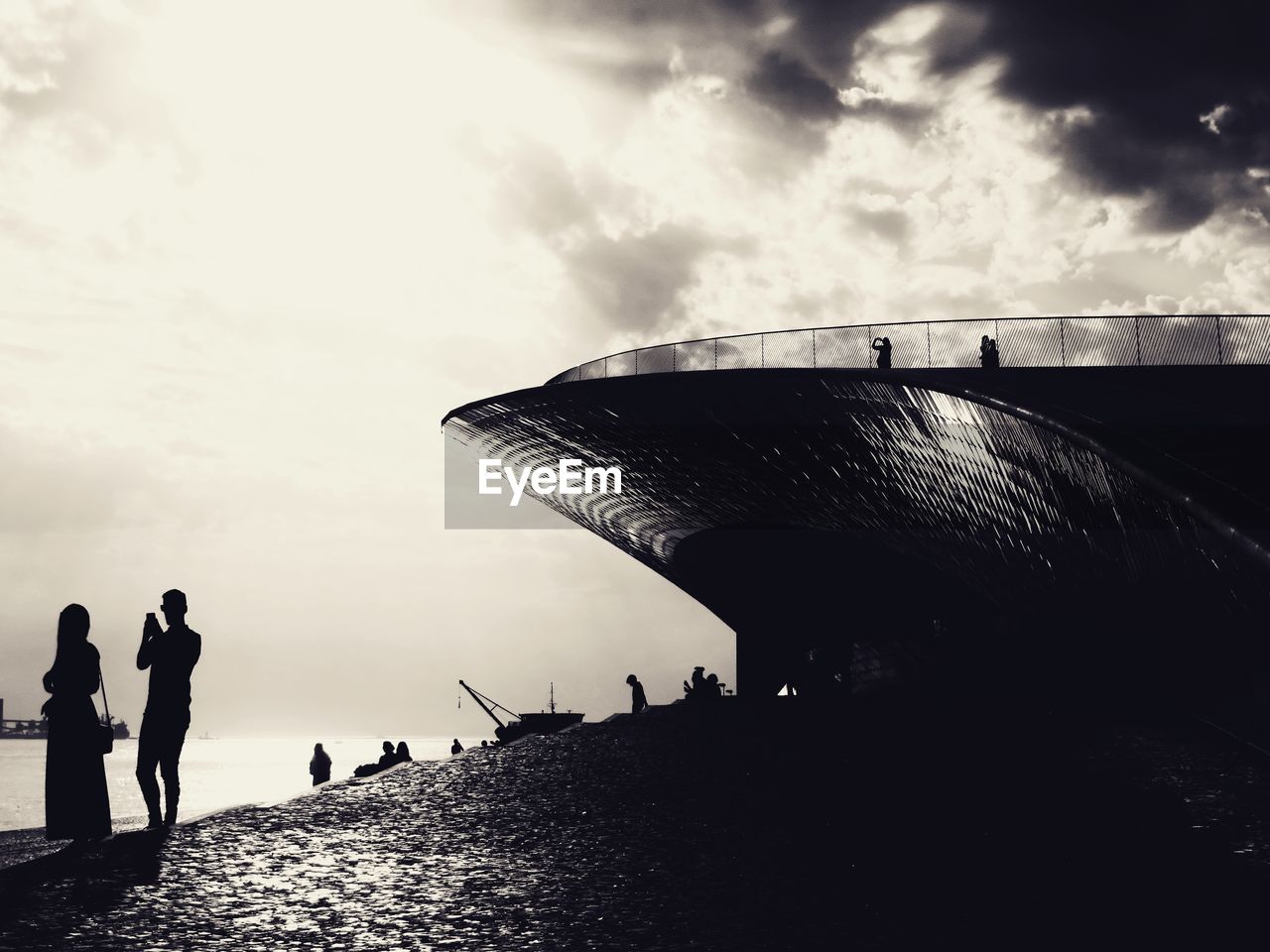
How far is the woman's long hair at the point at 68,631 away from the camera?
25.5 ft

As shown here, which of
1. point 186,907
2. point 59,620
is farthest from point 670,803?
point 59,620

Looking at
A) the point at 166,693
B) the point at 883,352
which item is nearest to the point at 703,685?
the point at 883,352

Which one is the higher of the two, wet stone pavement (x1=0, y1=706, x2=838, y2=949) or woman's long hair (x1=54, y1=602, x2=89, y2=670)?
woman's long hair (x1=54, y1=602, x2=89, y2=670)

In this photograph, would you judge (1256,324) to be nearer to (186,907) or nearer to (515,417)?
(515,417)

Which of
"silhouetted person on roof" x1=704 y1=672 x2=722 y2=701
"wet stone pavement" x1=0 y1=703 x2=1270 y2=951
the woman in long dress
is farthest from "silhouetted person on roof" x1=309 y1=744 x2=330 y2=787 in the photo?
"silhouetted person on roof" x1=704 y1=672 x2=722 y2=701

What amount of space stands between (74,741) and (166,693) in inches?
25.8

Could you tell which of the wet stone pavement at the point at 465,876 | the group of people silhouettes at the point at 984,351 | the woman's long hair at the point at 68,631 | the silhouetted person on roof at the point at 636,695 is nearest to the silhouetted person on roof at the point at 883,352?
the group of people silhouettes at the point at 984,351

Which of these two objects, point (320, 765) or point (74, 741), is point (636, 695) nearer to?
point (320, 765)

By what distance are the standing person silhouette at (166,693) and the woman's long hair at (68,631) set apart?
0.45 m

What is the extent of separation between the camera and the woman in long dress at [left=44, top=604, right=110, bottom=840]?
748cm

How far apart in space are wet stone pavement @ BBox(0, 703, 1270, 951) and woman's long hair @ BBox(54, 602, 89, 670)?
1410 mm

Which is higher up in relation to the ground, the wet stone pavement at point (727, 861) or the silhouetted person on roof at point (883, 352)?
the silhouetted person on roof at point (883, 352)

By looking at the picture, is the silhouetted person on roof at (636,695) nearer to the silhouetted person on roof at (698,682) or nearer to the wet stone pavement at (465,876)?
the silhouetted person on roof at (698,682)

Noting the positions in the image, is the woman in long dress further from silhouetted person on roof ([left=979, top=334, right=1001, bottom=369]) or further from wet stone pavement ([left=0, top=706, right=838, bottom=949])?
silhouetted person on roof ([left=979, top=334, right=1001, bottom=369])
